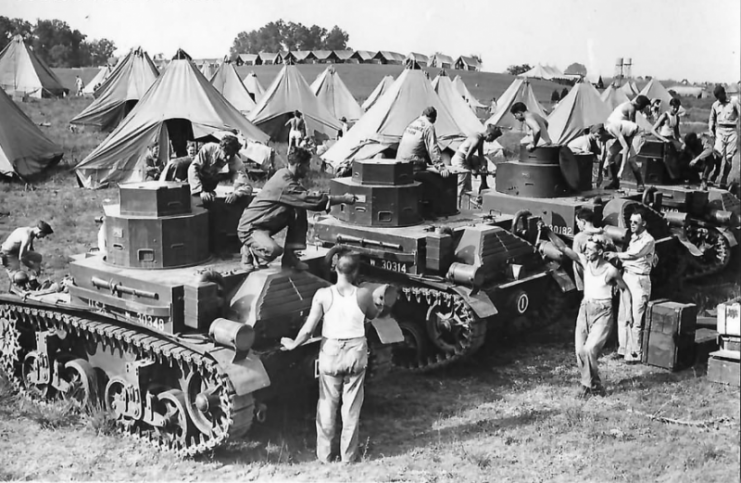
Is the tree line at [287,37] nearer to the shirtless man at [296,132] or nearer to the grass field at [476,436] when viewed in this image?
the shirtless man at [296,132]

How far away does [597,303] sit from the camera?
8.74 meters

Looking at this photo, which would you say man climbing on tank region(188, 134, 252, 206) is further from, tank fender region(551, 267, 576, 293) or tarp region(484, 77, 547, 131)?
tarp region(484, 77, 547, 131)

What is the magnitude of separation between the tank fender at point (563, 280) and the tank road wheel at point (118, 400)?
5.45m

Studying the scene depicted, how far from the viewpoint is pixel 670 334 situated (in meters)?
9.84

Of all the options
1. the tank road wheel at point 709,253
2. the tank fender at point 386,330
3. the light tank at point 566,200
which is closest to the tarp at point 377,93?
the tank road wheel at point 709,253

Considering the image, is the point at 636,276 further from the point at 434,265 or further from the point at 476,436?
the point at 476,436

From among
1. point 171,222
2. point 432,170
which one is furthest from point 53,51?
point 171,222

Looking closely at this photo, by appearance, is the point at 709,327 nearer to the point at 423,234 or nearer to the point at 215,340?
the point at 423,234

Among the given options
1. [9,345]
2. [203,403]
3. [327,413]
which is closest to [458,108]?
[9,345]

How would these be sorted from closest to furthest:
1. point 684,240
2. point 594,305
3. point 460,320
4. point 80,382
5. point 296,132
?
point 80,382
point 594,305
point 460,320
point 684,240
point 296,132

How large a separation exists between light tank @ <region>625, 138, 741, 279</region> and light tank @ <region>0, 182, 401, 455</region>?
24.9 feet

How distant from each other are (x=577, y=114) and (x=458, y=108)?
4.08 meters

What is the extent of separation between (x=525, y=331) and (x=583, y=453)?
364 cm

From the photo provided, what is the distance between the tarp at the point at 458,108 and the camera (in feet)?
84.4
